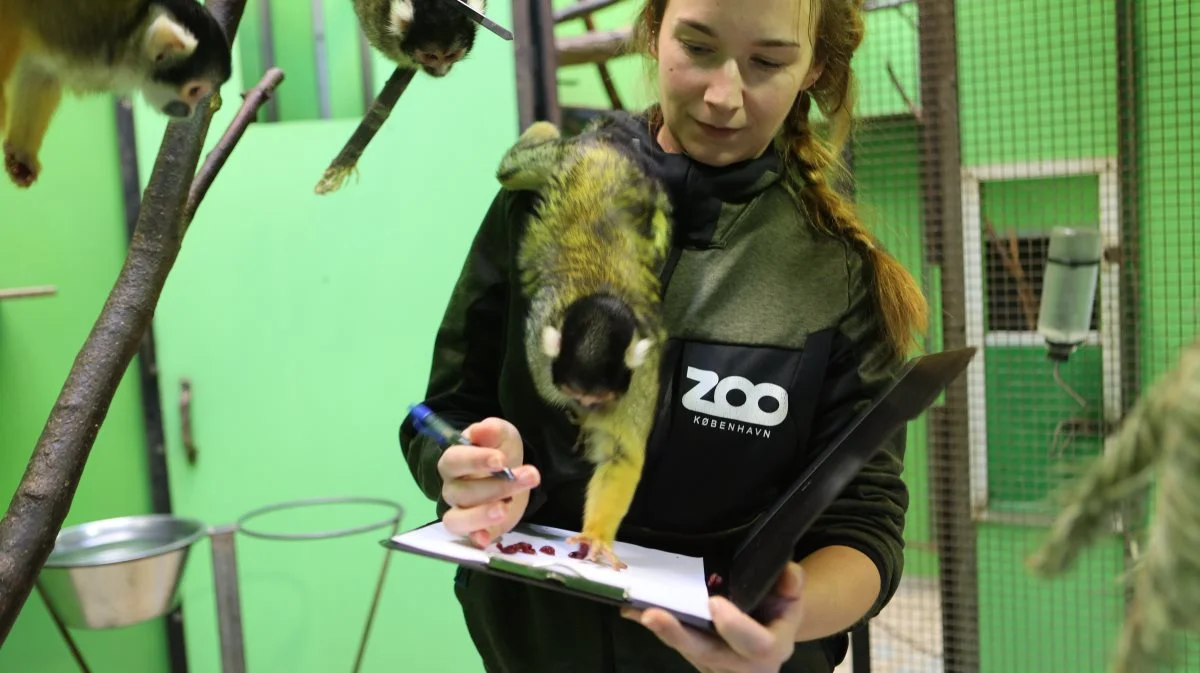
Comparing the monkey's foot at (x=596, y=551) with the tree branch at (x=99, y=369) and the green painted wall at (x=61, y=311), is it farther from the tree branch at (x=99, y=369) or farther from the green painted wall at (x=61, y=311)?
the green painted wall at (x=61, y=311)

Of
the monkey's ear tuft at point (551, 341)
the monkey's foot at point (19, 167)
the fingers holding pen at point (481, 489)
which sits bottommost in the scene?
the fingers holding pen at point (481, 489)

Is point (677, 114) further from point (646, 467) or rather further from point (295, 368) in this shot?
point (295, 368)

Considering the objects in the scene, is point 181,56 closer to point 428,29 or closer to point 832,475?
point 428,29

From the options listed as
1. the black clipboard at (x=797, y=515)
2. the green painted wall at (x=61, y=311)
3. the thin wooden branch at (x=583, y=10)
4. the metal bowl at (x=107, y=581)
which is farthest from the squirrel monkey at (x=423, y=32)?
the thin wooden branch at (x=583, y=10)

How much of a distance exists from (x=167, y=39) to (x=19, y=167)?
0.89ft

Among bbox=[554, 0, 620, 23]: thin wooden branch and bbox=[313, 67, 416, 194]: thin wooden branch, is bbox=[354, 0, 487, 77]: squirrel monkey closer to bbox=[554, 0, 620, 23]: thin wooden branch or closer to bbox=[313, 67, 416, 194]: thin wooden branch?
bbox=[313, 67, 416, 194]: thin wooden branch

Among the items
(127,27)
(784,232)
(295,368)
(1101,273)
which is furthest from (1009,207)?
(127,27)

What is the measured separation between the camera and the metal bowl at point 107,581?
5.53 feet

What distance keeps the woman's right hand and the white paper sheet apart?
2 centimetres

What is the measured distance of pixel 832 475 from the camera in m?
0.65

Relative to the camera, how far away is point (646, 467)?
940 millimetres

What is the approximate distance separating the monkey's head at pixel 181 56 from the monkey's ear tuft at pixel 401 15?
0.24 m

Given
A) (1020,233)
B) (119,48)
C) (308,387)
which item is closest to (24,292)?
(308,387)

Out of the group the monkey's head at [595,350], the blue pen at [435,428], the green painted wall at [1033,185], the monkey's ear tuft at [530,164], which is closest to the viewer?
the monkey's head at [595,350]
